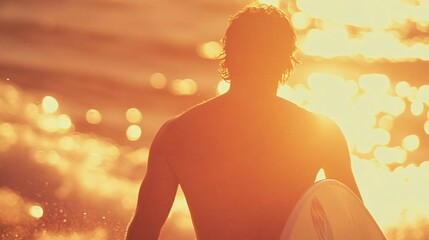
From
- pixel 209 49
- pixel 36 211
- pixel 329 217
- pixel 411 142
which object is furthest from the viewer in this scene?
pixel 209 49

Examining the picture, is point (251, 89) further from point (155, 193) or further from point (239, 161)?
point (155, 193)

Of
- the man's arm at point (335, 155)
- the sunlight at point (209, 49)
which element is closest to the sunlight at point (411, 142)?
the sunlight at point (209, 49)

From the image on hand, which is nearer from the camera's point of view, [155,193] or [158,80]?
[155,193]

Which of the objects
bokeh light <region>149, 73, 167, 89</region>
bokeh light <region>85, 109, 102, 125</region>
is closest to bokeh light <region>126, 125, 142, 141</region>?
bokeh light <region>85, 109, 102, 125</region>

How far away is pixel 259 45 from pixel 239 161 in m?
0.49

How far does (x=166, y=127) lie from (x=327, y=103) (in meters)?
9.99

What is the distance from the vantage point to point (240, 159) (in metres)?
5.49

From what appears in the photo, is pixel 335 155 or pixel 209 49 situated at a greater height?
pixel 209 49

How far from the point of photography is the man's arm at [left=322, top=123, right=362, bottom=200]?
5613 mm

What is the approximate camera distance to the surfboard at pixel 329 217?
5.39m


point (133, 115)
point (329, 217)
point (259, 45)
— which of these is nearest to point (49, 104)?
point (133, 115)

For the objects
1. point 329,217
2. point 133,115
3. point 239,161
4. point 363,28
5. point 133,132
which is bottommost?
point 329,217

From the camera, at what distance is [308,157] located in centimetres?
556

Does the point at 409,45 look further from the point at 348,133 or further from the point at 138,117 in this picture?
the point at 138,117
